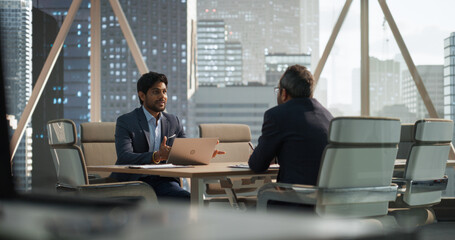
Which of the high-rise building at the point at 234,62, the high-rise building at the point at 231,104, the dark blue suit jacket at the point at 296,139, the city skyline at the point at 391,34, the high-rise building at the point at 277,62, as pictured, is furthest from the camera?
the high-rise building at the point at 234,62

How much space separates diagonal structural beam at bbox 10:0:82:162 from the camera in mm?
6613

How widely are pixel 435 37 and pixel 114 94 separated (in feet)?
13.0

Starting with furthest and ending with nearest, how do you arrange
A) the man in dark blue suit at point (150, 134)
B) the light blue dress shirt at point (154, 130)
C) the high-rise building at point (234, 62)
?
1. the high-rise building at point (234, 62)
2. the light blue dress shirt at point (154, 130)
3. the man in dark blue suit at point (150, 134)

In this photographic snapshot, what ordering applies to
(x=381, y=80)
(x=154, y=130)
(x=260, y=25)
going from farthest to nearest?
1. (x=260, y=25)
2. (x=381, y=80)
3. (x=154, y=130)

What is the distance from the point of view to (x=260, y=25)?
8.60 meters

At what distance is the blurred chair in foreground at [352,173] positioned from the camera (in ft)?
8.07

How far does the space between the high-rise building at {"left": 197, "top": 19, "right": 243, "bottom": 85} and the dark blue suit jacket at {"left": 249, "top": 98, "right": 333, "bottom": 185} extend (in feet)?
17.1

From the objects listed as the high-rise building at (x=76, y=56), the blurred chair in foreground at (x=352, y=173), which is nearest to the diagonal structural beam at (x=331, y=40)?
the high-rise building at (x=76, y=56)

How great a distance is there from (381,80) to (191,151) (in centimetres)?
421

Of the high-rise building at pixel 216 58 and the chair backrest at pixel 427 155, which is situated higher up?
the high-rise building at pixel 216 58

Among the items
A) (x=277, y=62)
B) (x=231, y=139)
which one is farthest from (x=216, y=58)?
(x=231, y=139)

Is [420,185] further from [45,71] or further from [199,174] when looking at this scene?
[45,71]

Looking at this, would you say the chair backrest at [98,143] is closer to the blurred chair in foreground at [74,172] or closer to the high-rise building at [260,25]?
the blurred chair in foreground at [74,172]

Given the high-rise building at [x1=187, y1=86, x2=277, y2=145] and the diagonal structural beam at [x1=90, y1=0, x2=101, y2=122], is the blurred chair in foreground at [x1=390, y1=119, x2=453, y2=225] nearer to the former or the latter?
the diagonal structural beam at [x1=90, y1=0, x2=101, y2=122]
